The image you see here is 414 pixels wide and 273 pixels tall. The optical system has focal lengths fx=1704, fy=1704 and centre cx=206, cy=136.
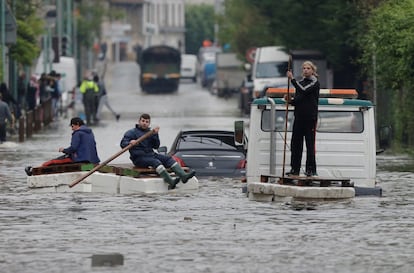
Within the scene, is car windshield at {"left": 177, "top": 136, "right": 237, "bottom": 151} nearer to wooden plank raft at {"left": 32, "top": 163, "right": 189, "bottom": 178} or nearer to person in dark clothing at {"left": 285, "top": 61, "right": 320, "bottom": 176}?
wooden plank raft at {"left": 32, "top": 163, "right": 189, "bottom": 178}

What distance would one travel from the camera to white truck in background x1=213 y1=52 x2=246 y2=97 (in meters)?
90.4

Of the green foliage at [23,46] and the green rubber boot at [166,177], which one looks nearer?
the green rubber boot at [166,177]

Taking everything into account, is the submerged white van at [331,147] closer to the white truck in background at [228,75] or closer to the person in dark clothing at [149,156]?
the person in dark clothing at [149,156]

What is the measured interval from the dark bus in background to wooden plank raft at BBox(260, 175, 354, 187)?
244 ft

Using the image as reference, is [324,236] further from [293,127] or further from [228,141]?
[228,141]

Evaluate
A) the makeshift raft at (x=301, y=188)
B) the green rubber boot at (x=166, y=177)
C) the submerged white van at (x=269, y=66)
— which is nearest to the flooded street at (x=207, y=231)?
the makeshift raft at (x=301, y=188)

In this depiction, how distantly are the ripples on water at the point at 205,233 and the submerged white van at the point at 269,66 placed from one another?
34.3 m

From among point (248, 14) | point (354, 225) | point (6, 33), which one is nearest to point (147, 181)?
point (354, 225)

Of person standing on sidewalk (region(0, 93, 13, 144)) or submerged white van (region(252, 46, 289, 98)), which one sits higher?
submerged white van (region(252, 46, 289, 98))

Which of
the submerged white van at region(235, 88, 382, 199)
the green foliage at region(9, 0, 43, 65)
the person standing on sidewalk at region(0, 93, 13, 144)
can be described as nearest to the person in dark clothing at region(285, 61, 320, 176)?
the submerged white van at region(235, 88, 382, 199)

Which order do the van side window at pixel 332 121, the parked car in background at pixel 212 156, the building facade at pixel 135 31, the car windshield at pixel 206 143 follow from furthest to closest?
the building facade at pixel 135 31 → the car windshield at pixel 206 143 → the parked car in background at pixel 212 156 → the van side window at pixel 332 121

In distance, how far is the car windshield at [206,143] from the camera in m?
28.5

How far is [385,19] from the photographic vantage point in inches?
1480

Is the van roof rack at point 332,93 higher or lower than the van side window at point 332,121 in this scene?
higher
